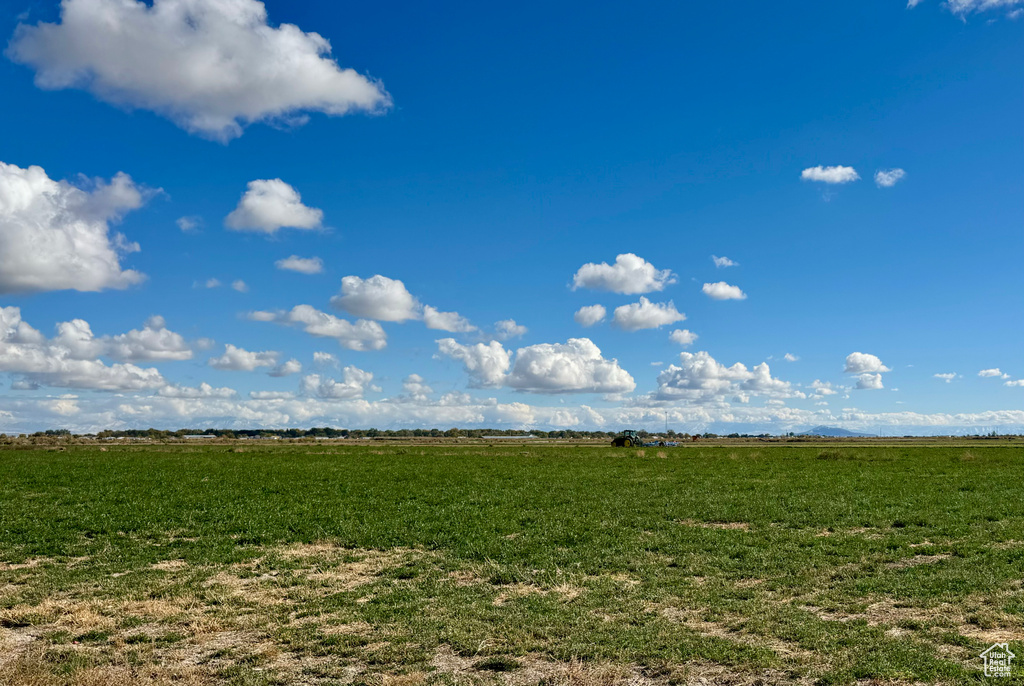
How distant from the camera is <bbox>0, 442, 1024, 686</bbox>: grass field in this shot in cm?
886

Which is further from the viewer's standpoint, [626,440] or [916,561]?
[626,440]

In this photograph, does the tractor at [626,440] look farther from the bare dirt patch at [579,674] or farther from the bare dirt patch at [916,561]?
the bare dirt patch at [579,674]

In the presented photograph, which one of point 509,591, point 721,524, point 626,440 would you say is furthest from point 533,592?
point 626,440

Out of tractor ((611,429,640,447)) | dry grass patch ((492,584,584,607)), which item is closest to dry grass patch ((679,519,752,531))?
dry grass patch ((492,584,584,607))

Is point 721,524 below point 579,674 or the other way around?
below

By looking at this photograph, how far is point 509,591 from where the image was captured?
1266 cm

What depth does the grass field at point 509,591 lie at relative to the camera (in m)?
8.86

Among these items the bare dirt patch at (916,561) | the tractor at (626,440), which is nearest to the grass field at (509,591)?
the bare dirt patch at (916,561)

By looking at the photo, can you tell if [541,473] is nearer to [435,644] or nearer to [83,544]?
[83,544]

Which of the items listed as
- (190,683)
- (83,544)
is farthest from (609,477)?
(190,683)

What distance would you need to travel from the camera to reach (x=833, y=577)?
13.3 meters

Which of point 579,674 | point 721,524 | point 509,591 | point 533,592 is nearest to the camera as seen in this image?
point 579,674

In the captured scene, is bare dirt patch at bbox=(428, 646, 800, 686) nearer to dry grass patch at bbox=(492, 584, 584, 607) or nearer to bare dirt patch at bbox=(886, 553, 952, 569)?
→ dry grass patch at bbox=(492, 584, 584, 607)

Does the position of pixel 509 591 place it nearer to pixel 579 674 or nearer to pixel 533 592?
pixel 533 592
